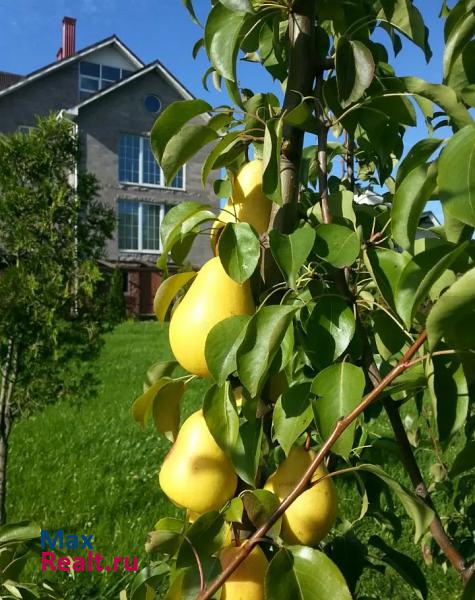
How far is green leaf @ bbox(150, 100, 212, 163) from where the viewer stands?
2.48ft

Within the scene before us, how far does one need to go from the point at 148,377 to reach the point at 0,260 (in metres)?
2.05

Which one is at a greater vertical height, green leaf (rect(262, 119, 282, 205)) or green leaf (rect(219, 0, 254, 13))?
green leaf (rect(219, 0, 254, 13))

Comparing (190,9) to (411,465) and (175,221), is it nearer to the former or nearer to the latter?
A: (175,221)

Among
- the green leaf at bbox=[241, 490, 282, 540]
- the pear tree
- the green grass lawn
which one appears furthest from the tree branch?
the green grass lawn

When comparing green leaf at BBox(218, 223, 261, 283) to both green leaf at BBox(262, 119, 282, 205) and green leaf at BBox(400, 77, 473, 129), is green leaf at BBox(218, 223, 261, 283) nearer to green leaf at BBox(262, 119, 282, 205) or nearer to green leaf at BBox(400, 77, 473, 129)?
green leaf at BBox(262, 119, 282, 205)

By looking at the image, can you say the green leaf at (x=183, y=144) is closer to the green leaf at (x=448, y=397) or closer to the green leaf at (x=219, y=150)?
the green leaf at (x=219, y=150)

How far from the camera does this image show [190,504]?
78 cm

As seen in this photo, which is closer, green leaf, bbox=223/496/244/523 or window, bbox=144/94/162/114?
green leaf, bbox=223/496/244/523

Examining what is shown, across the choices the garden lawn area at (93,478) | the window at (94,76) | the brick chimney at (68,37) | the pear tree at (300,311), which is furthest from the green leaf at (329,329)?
the brick chimney at (68,37)

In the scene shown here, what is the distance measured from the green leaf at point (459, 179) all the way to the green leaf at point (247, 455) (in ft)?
1.18

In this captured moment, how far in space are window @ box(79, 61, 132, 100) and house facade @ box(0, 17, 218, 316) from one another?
1.3 inches

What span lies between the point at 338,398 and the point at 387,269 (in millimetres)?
157

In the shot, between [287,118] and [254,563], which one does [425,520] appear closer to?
[254,563]

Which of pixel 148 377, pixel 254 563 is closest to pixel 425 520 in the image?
pixel 254 563
